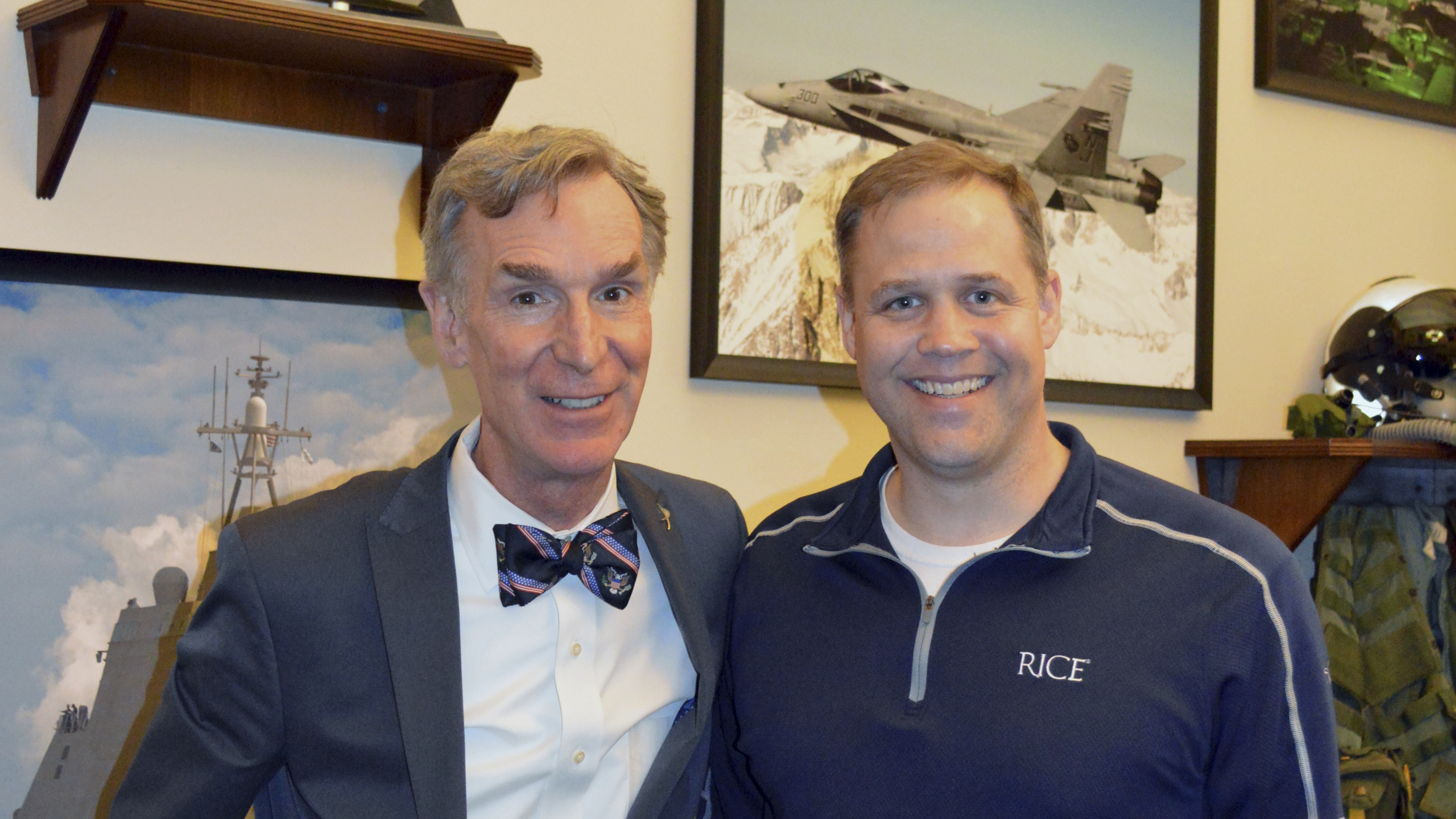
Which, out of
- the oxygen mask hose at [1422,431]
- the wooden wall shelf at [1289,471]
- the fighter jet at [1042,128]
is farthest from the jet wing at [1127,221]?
the oxygen mask hose at [1422,431]

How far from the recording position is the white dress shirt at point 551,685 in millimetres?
1453

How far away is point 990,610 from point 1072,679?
0.41 feet

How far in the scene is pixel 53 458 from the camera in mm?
1848

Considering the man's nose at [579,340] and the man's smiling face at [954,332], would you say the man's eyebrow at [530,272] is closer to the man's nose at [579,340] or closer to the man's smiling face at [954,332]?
the man's nose at [579,340]

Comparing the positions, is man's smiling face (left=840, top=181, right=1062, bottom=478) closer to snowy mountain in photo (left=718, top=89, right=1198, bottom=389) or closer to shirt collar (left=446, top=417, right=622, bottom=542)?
shirt collar (left=446, top=417, right=622, bottom=542)

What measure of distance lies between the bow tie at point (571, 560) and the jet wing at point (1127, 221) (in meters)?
1.62

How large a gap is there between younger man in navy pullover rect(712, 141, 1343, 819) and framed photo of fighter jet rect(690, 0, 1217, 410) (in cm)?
69

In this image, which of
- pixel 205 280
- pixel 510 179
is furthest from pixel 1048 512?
pixel 205 280

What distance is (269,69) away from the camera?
193cm

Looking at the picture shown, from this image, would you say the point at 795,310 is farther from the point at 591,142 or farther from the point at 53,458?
the point at 53,458

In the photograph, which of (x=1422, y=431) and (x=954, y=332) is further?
(x=1422, y=431)

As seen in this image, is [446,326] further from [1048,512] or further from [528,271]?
[1048,512]

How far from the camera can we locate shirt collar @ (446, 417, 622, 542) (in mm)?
1553

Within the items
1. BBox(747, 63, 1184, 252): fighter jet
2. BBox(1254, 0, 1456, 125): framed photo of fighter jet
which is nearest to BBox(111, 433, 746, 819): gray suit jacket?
BBox(747, 63, 1184, 252): fighter jet
